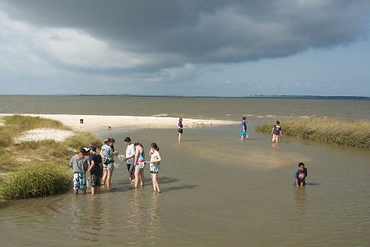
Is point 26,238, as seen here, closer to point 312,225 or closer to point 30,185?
point 30,185

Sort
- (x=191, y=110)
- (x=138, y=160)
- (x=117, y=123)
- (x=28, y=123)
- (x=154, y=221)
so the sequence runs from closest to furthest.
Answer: (x=154, y=221) < (x=138, y=160) < (x=28, y=123) < (x=117, y=123) < (x=191, y=110)

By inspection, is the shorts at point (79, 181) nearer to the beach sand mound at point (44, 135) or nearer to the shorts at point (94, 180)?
the shorts at point (94, 180)

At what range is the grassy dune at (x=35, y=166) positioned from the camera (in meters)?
11.4

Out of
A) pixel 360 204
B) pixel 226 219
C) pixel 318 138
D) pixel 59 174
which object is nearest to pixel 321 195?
pixel 360 204

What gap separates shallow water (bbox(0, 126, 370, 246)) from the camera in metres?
8.39

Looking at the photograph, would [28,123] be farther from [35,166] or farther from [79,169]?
[79,169]

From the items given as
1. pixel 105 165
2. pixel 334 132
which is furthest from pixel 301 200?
pixel 334 132

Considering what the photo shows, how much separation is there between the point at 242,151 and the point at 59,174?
512 inches

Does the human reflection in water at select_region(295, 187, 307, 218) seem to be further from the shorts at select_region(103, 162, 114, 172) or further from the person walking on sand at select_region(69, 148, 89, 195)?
the person walking on sand at select_region(69, 148, 89, 195)

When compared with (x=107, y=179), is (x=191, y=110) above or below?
above

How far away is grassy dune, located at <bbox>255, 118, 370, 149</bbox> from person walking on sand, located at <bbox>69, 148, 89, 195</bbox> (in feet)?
66.3

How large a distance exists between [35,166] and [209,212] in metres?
6.47

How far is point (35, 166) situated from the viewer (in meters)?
12.7

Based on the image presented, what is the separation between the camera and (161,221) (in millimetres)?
9539
